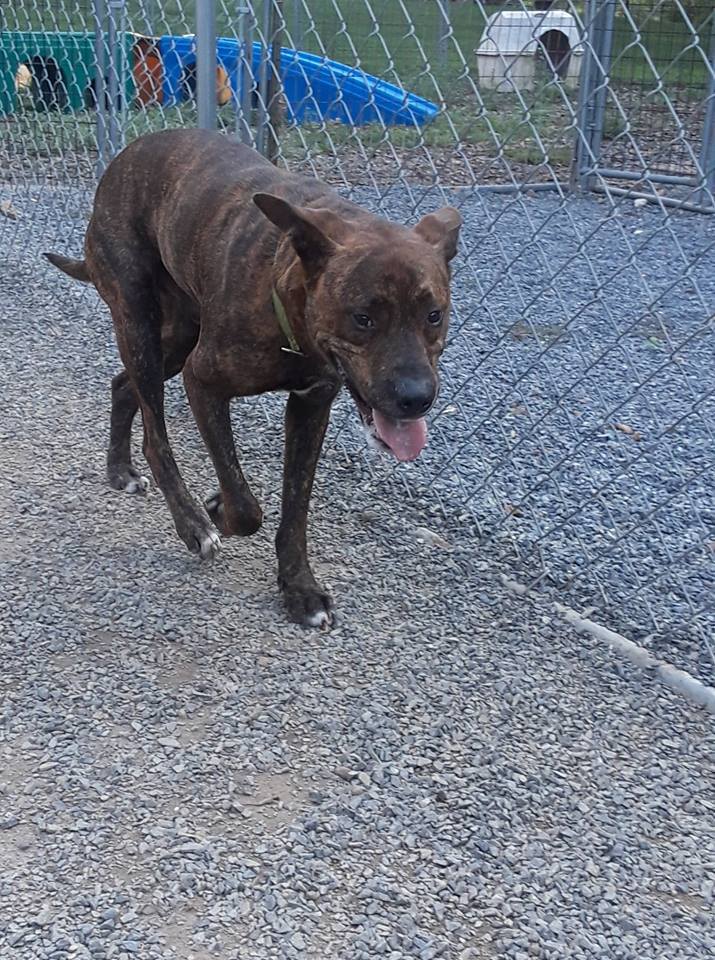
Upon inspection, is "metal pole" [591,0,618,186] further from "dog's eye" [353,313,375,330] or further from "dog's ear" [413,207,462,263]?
"dog's eye" [353,313,375,330]

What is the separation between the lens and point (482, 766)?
8.78 feet

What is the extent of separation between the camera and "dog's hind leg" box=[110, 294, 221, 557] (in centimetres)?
363

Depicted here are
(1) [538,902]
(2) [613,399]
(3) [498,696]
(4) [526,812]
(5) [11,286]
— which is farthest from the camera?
(5) [11,286]

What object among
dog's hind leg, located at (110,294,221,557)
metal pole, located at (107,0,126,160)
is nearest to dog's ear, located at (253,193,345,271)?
dog's hind leg, located at (110,294,221,557)

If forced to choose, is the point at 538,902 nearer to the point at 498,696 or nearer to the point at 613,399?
the point at 498,696

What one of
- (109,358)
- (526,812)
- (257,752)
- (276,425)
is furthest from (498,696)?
(109,358)

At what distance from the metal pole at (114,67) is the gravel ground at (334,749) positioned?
2.21 meters

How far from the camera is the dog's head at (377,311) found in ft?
8.61

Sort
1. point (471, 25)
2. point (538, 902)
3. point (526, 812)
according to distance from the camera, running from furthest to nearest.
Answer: point (471, 25) → point (526, 812) → point (538, 902)

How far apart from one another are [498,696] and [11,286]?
15.7 ft

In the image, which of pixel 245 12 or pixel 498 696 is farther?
pixel 245 12

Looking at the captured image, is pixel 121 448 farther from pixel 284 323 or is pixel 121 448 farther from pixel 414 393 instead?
pixel 414 393

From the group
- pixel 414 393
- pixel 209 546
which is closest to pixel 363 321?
pixel 414 393

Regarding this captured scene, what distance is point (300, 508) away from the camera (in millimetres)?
3402
